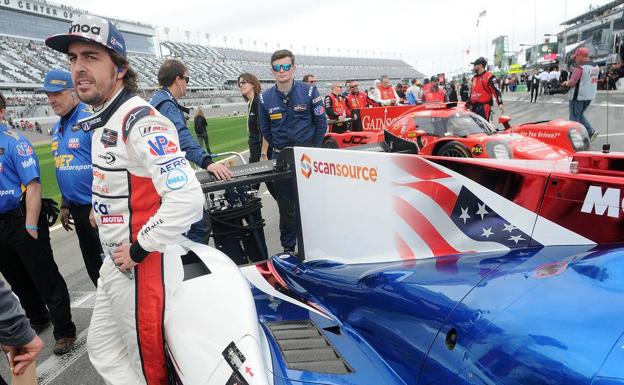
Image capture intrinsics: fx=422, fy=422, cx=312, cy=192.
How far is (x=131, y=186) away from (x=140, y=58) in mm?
77987

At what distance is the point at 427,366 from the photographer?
54.0 inches

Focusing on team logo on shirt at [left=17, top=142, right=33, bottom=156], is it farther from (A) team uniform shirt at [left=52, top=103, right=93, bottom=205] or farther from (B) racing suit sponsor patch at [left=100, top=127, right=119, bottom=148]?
(B) racing suit sponsor patch at [left=100, top=127, right=119, bottom=148]

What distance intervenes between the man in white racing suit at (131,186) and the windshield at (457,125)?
609 cm

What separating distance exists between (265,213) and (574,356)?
5386 mm

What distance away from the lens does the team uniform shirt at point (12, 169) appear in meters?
2.91

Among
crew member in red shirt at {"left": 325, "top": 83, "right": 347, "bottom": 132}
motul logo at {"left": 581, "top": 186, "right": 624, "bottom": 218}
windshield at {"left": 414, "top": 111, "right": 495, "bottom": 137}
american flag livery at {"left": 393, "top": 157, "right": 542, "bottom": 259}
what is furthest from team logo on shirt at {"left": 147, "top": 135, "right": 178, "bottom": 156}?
crew member in red shirt at {"left": 325, "top": 83, "right": 347, "bottom": 132}

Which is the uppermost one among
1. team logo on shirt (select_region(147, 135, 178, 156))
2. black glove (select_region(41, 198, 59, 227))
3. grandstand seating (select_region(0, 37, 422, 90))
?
grandstand seating (select_region(0, 37, 422, 90))

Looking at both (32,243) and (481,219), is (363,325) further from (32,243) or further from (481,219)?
(32,243)

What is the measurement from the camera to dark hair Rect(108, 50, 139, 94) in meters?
1.79

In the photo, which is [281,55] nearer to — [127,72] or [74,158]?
[74,158]

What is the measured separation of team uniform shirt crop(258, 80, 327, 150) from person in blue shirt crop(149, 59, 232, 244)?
0.82 meters

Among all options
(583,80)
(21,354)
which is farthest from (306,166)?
(583,80)

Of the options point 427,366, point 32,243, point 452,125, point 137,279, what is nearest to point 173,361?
point 137,279

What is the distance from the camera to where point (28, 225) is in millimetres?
2969
